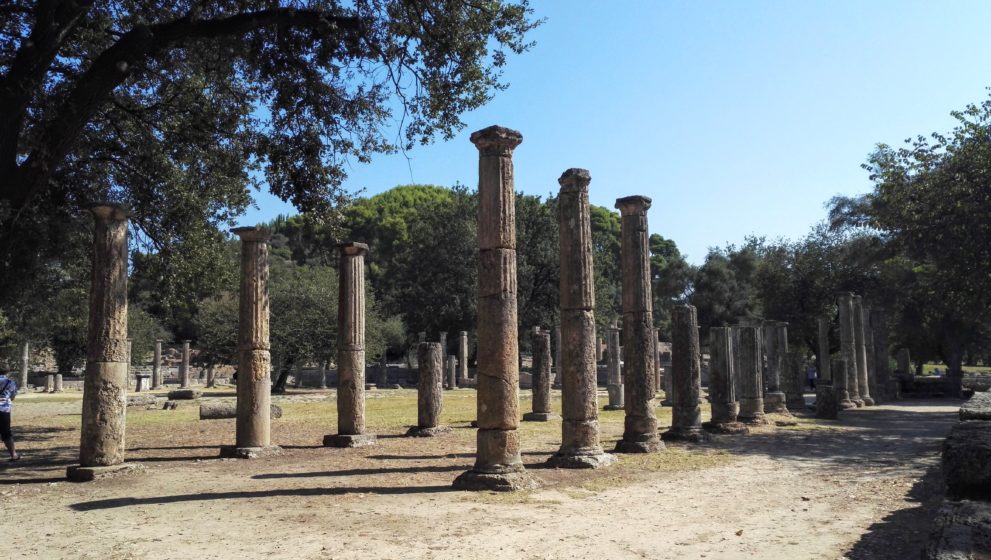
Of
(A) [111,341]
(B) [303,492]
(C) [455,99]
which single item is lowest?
(B) [303,492]

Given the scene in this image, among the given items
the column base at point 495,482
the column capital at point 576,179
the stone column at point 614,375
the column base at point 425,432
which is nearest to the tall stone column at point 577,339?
the column capital at point 576,179

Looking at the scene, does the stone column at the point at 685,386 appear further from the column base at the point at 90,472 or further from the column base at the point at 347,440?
the column base at the point at 90,472

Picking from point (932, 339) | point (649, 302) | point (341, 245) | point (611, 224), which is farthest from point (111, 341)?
point (611, 224)

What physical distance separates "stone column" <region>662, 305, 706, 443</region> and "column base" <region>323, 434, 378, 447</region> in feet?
20.8

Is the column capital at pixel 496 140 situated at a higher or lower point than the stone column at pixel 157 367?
higher

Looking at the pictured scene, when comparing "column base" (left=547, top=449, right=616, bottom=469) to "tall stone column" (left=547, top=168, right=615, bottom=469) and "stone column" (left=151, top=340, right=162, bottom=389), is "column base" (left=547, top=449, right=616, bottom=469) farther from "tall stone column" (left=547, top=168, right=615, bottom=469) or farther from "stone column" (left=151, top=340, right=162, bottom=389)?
"stone column" (left=151, top=340, right=162, bottom=389)

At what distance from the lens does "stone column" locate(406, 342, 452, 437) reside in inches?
664

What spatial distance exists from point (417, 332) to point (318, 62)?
125ft

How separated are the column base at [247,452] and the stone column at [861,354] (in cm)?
2243

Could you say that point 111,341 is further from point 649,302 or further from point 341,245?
point 649,302

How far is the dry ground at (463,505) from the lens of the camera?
22.2 ft

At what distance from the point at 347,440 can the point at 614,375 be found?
559 inches

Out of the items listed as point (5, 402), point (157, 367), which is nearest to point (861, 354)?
point (5, 402)

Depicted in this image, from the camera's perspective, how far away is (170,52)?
13.8m
